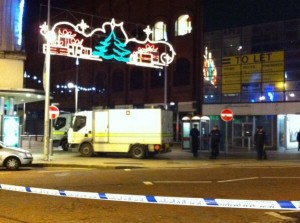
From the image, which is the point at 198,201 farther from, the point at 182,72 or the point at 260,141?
the point at 182,72

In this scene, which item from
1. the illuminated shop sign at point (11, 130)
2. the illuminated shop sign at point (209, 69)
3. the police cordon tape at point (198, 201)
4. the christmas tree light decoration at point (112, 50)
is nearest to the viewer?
the police cordon tape at point (198, 201)

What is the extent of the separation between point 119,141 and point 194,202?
17.1 meters

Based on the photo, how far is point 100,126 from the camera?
88.0ft

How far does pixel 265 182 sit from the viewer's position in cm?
1516

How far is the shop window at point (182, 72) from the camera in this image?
141 ft

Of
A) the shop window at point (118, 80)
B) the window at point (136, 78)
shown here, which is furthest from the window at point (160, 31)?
the shop window at point (118, 80)

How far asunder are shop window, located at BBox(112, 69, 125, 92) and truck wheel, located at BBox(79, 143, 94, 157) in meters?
23.6

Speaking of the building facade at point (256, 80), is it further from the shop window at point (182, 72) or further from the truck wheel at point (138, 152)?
the truck wheel at point (138, 152)

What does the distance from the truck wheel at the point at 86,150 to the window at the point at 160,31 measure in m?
20.5

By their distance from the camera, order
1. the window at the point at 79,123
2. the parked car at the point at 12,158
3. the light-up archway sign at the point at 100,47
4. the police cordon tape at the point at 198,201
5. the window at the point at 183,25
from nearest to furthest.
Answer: the police cordon tape at the point at 198,201, the parked car at the point at 12,158, the light-up archway sign at the point at 100,47, the window at the point at 79,123, the window at the point at 183,25

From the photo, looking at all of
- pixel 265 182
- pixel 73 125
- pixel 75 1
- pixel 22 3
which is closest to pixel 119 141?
pixel 73 125

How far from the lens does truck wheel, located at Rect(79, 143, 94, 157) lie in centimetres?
2717

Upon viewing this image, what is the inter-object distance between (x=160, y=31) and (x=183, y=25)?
3112 mm

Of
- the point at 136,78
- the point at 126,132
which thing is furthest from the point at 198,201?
the point at 136,78
